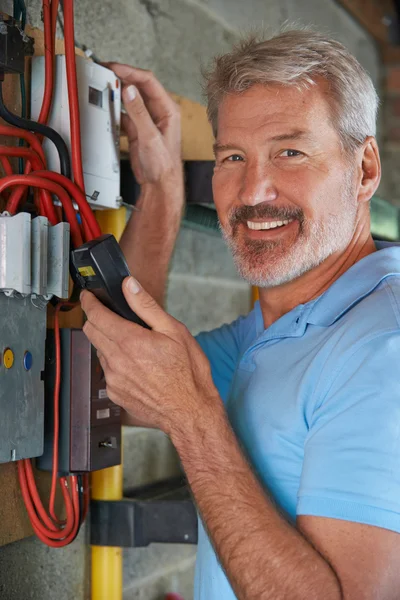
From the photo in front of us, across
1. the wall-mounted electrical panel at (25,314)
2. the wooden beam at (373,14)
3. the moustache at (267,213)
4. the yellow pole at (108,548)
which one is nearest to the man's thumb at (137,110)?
the yellow pole at (108,548)

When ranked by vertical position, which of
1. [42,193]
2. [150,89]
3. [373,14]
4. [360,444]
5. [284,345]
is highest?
[373,14]

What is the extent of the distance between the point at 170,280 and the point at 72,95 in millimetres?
628

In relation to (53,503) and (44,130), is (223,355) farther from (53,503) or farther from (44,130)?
(44,130)

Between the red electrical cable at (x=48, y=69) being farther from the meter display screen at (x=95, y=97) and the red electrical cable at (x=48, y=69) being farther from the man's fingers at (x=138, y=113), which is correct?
the man's fingers at (x=138, y=113)

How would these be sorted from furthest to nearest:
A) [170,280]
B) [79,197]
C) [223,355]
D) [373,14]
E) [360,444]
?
[373,14]
[170,280]
[223,355]
[79,197]
[360,444]

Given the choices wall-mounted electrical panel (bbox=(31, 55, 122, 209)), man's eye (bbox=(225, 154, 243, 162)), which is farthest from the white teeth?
wall-mounted electrical panel (bbox=(31, 55, 122, 209))

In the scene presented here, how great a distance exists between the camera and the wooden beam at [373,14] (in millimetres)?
2809

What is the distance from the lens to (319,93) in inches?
47.1

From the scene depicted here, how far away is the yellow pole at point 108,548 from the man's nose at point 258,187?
276 mm

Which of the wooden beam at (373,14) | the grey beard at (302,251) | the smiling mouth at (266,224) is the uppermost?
the wooden beam at (373,14)

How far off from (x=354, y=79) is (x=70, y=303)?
1.82 feet

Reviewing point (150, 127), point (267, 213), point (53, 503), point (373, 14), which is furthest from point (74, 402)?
point (373, 14)

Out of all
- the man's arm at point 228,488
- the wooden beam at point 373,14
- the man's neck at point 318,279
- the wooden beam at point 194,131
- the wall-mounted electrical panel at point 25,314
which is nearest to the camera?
the man's arm at point 228,488

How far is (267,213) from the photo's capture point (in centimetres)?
120
